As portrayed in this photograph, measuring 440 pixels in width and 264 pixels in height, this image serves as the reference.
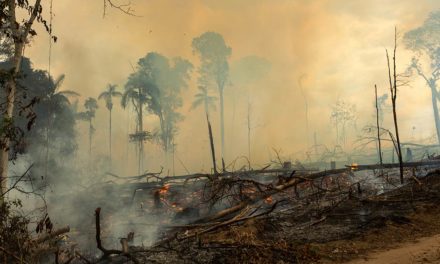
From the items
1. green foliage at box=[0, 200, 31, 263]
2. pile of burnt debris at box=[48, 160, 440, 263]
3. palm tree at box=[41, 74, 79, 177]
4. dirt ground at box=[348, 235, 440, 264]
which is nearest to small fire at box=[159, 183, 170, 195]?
pile of burnt debris at box=[48, 160, 440, 263]

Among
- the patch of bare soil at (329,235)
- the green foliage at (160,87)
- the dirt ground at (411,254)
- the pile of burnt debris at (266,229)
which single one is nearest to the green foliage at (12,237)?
the pile of burnt debris at (266,229)

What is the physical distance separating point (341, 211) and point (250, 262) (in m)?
4.71

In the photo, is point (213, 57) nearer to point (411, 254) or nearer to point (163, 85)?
point (163, 85)

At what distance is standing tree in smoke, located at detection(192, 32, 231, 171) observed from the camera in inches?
1933

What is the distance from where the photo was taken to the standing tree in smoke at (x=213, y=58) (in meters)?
49.1

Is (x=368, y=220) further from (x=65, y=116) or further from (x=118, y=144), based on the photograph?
(x=118, y=144)

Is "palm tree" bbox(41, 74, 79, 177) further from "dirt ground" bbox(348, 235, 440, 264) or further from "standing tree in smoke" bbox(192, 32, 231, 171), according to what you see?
"dirt ground" bbox(348, 235, 440, 264)

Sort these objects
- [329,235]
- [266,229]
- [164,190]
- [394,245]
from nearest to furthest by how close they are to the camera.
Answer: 1. [394,245]
2. [329,235]
3. [266,229]
4. [164,190]

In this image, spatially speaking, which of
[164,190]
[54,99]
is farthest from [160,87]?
[164,190]

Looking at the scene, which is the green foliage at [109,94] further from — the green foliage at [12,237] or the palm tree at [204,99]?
the green foliage at [12,237]

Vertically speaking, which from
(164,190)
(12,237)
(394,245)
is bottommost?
(394,245)

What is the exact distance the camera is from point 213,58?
49281 mm

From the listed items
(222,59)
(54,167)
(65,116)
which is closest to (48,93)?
(65,116)

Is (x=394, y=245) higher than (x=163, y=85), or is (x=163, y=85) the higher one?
(x=163, y=85)
